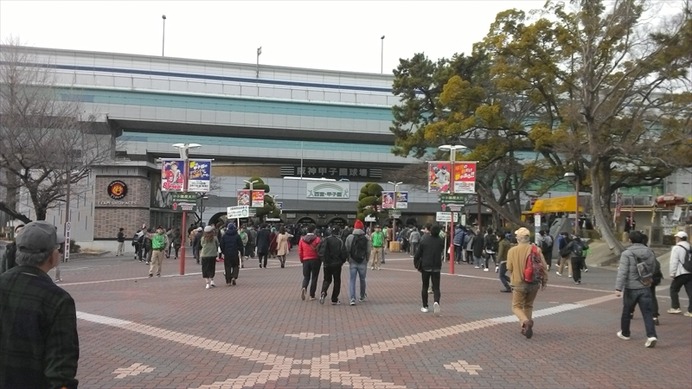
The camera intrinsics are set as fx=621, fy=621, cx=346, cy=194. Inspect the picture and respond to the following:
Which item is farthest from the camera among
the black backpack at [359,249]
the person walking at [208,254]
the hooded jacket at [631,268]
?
the person walking at [208,254]

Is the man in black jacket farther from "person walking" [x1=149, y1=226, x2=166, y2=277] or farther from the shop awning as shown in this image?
the shop awning

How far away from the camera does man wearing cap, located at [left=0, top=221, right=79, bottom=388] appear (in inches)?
119

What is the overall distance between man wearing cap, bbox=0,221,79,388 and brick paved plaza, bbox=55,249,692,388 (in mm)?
3498

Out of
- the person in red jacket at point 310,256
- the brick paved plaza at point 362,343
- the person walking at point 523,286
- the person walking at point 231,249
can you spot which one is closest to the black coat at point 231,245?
the person walking at point 231,249

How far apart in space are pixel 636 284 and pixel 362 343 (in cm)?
406

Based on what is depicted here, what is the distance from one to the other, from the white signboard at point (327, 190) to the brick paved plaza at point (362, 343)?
46924 mm

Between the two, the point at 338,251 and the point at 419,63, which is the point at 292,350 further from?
the point at 419,63

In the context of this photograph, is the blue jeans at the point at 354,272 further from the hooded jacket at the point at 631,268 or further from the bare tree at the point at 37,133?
the bare tree at the point at 37,133

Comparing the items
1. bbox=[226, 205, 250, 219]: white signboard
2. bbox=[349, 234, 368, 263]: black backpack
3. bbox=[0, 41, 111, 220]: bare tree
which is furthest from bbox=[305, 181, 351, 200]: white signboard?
bbox=[349, 234, 368, 263]: black backpack

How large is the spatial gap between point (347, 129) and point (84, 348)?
54.0 metres

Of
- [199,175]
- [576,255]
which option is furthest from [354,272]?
[199,175]

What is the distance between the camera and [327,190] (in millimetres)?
62312

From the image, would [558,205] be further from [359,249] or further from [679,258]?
[359,249]

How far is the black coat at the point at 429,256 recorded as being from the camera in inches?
453
